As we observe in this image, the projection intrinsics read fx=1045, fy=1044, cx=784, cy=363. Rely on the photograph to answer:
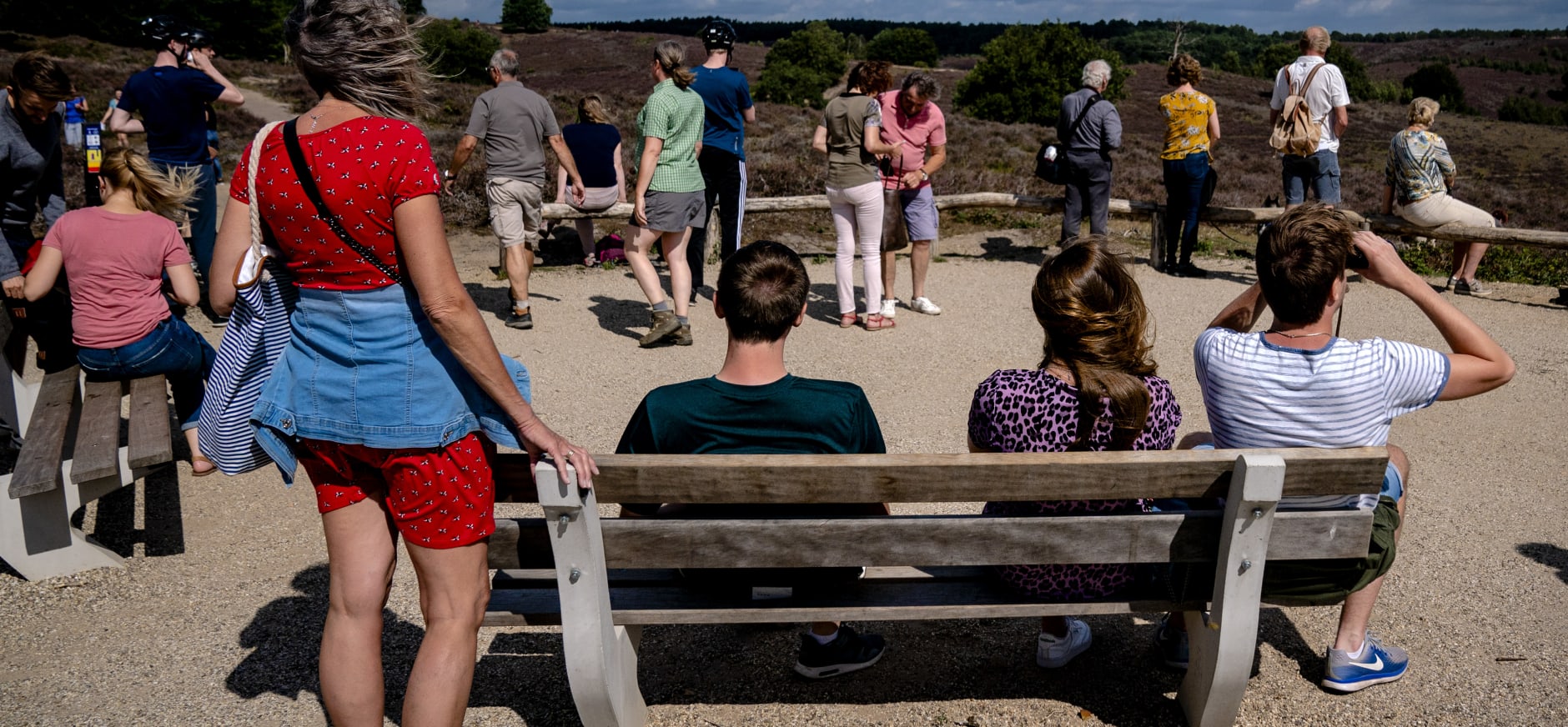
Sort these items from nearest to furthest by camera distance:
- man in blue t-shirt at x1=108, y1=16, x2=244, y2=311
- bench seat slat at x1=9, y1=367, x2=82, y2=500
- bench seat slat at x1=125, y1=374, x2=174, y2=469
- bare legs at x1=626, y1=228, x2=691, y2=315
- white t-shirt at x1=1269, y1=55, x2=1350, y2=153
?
bench seat slat at x1=9, y1=367, x2=82, y2=500, bench seat slat at x1=125, y1=374, x2=174, y2=469, bare legs at x1=626, y1=228, x2=691, y2=315, man in blue t-shirt at x1=108, y1=16, x2=244, y2=311, white t-shirt at x1=1269, y1=55, x2=1350, y2=153

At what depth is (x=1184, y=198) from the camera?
8.83m

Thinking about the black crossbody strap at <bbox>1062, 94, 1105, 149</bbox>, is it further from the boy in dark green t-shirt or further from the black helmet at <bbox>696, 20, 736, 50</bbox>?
the boy in dark green t-shirt

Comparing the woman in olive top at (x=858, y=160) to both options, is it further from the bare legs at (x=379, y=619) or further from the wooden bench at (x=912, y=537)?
the bare legs at (x=379, y=619)

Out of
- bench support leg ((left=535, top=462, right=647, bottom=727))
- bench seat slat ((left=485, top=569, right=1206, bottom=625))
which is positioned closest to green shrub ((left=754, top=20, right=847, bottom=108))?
bench seat slat ((left=485, top=569, right=1206, bottom=625))

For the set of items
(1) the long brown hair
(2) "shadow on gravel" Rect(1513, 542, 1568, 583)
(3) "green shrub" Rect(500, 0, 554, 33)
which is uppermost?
(3) "green shrub" Rect(500, 0, 554, 33)

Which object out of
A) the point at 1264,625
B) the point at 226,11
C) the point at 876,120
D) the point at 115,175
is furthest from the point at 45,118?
the point at 226,11

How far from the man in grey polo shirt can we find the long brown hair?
4882 millimetres

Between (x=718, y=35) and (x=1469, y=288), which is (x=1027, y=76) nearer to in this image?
(x=1469, y=288)

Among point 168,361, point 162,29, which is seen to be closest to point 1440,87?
point 162,29

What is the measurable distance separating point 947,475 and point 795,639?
1.31 meters

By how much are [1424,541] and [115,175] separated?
559cm

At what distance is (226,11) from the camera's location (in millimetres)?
50469

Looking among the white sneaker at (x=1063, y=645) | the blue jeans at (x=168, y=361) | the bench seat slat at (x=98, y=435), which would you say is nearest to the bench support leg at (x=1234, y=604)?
the white sneaker at (x=1063, y=645)

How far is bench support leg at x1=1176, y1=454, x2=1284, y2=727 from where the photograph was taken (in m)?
2.31
